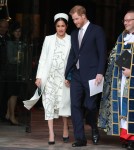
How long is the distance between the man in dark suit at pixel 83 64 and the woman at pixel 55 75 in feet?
0.60

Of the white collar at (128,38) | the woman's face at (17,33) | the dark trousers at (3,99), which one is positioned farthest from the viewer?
the dark trousers at (3,99)

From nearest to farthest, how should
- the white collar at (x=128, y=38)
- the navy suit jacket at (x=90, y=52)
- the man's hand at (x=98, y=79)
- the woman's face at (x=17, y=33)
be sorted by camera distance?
the white collar at (x=128, y=38) → the man's hand at (x=98, y=79) → the navy suit jacket at (x=90, y=52) → the woman's face at (x=17, y=33)

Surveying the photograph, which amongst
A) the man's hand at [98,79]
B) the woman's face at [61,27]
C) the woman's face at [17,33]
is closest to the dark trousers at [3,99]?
the woman's face at [17,33]

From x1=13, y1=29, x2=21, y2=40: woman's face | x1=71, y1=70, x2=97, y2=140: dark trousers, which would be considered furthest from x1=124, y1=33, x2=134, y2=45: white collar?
x1=13, y1=29, x2=21, y2=40: woman's face

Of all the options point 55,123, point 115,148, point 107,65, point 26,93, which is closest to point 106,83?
point 107,65

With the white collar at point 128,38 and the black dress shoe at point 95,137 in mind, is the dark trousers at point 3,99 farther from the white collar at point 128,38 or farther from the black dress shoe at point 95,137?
the white collar at point 128,38

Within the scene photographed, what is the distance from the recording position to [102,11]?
15617 mm

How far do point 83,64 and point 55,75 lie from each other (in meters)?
0.53

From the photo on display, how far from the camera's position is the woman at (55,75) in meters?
10.0

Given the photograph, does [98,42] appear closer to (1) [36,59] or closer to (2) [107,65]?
(2) [107,65]

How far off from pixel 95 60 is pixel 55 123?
309cm

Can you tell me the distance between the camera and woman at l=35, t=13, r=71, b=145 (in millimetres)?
10023

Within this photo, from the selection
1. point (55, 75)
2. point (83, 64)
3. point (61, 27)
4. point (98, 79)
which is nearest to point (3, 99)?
point (55, 75)

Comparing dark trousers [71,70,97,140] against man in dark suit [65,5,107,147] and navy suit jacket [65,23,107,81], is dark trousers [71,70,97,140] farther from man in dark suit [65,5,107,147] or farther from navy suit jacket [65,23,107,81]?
navy suit jacket [65,23,107,81]
